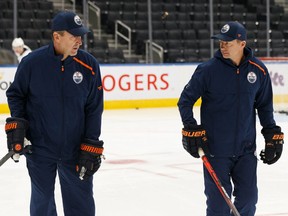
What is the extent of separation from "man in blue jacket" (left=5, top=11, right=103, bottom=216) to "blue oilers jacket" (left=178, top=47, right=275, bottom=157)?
0.56m

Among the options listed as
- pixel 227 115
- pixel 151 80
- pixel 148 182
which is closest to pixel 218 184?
pixel 227 115

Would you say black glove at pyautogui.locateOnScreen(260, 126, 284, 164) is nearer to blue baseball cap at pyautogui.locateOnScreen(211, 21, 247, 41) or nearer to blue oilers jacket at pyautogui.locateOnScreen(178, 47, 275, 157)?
blue oilers jacket at pyautogui.locateOnScreen(178, 47, 275, 157)

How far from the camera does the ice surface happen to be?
5488mm

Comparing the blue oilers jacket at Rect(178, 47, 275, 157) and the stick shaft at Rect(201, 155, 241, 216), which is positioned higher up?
the blue oilers jacket at Rect(178, 47, 275, 157)

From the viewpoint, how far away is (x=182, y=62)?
17.2m

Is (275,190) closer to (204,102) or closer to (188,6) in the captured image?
(204,102)

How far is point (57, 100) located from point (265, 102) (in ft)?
3.93

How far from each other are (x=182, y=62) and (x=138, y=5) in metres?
2.47

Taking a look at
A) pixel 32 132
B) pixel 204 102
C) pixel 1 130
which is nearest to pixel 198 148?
pixel 204 102

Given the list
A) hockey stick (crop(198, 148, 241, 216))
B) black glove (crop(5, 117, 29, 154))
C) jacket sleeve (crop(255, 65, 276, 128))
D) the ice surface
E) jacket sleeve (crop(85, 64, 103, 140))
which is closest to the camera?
black glove (crop(5, 117, 29, 154))

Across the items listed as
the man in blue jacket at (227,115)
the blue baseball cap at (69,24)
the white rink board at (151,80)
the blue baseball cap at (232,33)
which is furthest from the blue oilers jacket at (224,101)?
the white rink board at (151,80)

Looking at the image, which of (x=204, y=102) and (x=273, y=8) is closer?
(x=204, y=102)

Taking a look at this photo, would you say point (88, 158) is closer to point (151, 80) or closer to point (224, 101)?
point (224, 101)

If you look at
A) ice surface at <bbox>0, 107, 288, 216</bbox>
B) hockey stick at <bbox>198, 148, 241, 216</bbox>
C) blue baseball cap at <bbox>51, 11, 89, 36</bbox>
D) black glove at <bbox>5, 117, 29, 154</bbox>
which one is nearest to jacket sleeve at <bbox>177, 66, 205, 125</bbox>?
hockey stick at <bbox>198, 148, 241, 216</bbox>
